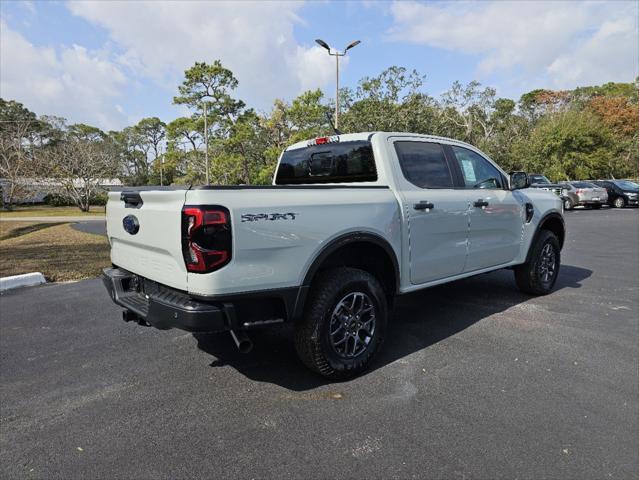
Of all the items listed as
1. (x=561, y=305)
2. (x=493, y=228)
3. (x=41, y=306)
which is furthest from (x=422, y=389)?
(x=41, y=306)

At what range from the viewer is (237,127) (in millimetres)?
29719

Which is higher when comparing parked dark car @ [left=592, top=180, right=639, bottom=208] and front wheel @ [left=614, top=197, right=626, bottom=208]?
parked dark car @ [left=592, top=180, right=639, bottom=208]

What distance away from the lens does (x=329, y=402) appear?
9.77 feet

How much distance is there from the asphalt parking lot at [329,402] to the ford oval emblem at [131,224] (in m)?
1.16

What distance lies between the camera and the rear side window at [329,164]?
3.93 m

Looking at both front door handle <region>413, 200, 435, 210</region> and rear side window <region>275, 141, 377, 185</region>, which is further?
rear side window <region>275, 141, 377, 185</region>

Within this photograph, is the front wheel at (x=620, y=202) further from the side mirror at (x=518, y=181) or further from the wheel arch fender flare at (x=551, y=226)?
the side mirror at (x=518, y=181)

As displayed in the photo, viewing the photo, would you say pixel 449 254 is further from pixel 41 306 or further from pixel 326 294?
pixel 41 306

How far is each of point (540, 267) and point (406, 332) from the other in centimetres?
236

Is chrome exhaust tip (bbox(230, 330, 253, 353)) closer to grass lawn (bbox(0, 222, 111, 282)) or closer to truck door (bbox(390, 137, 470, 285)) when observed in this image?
truck door (bbox(390, 137, 470, 285))

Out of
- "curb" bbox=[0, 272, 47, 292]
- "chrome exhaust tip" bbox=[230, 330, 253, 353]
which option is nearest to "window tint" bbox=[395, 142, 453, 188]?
"chrome exhaust tip" bbox=[230, 330, 253, 353]

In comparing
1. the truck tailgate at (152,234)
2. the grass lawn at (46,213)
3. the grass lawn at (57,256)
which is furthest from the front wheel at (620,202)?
the grass lawn at (46,213)

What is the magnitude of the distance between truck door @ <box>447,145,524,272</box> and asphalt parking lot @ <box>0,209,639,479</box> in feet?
2.30

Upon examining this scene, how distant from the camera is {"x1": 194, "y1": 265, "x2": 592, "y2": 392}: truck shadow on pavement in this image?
3469mm
